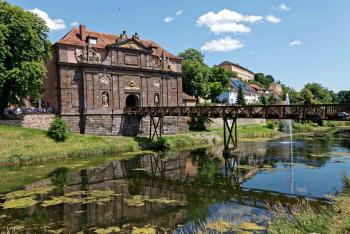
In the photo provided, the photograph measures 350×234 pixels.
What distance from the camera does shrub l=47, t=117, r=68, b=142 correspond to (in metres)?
32.7

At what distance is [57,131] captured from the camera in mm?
32688

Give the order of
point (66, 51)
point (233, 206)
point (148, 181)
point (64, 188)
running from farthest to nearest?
1. point (66, 51)
2. point (148, 181)
3. point (64, 188)
4. point (233, 206)

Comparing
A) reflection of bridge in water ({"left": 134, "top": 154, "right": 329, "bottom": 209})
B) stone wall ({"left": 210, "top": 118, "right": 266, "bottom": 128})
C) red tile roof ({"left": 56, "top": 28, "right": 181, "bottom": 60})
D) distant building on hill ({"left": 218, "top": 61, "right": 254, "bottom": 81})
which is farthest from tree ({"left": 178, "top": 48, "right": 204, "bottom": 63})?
reflection of bridge in water ({"left": 134, "top": 154, "right": 329, "bottom": 209})

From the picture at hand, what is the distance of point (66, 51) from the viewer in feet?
124

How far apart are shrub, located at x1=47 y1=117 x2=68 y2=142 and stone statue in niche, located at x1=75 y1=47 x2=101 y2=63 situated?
8.63 m

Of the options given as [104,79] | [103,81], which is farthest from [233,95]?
[103,81]

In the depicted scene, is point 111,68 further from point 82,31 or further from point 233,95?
point 233,95

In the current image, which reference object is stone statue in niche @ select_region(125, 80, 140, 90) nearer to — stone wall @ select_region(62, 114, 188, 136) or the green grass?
stone wall @ select_region(62, 114, 188, 136)

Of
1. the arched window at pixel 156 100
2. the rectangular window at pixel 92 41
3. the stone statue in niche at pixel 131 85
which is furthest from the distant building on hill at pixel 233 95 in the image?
the rectangular window at pixel 92 41

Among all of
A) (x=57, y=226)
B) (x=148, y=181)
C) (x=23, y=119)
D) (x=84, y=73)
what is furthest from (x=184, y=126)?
(x=57, y=226)

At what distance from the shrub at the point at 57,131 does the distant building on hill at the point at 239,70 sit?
10507cm

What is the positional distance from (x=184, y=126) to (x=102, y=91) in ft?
39.2

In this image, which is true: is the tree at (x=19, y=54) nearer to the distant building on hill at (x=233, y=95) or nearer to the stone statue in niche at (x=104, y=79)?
the stone statue in niche at (x=104, y=79)

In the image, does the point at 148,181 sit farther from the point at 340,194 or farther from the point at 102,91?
the point at 102,91
